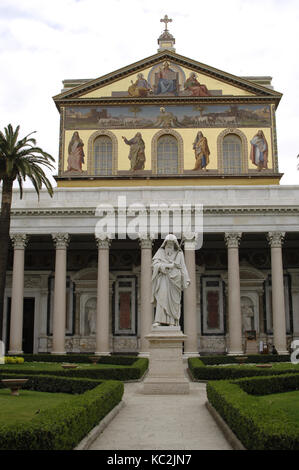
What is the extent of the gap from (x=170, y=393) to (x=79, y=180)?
2428cm

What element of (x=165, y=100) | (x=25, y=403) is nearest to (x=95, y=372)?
(x=25, y=403)

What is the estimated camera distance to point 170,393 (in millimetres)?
16859

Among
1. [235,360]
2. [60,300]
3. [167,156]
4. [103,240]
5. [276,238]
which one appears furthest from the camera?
[167,156]

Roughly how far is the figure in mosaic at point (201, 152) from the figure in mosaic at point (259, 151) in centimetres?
314

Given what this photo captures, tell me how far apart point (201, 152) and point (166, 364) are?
24520 millimetres

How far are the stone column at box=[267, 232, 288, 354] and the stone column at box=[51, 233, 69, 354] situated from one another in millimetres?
11908

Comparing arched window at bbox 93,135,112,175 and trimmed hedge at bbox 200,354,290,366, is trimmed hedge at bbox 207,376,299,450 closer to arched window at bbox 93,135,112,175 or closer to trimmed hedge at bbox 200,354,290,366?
trimmed hedge at bbox 200,354,290,366

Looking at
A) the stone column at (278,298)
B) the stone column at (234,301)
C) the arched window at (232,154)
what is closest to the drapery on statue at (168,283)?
the stone column at (234,301)

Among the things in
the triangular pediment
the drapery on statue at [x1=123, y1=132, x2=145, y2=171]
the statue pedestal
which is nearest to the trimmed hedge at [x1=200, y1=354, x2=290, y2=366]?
the statue pedestal

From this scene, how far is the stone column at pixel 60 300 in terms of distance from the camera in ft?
105

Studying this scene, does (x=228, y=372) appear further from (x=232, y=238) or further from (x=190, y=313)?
(x=232, y=238)

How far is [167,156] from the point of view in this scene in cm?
3969

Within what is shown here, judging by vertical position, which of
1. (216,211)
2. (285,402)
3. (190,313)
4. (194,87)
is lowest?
(285,402)

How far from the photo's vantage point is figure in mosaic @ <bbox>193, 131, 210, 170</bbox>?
129 feet
